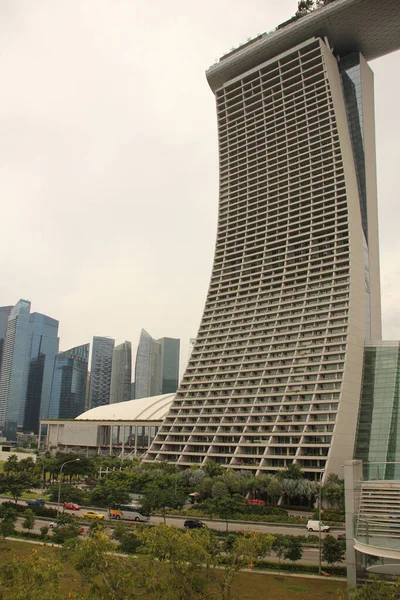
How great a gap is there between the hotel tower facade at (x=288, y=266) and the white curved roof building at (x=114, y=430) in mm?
31882

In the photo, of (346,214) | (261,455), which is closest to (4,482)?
(261,455)

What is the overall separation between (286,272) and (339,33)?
51.7 meters

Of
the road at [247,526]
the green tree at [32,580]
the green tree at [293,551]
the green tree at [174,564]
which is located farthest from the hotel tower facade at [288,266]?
the green tree at [32,580]

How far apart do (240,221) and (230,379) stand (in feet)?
122

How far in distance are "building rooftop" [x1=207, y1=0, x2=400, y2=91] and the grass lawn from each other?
102 metres

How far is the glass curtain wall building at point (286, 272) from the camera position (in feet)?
293

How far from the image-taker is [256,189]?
385 ft

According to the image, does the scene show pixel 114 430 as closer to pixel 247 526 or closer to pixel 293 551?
pixel 247 526

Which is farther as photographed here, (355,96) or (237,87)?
(237,87)

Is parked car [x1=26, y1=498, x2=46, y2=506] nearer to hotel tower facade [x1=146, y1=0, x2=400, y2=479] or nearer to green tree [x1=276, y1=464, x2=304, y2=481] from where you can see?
hotel tower facade [x1=146, y1=0, x2=400, y2=479]

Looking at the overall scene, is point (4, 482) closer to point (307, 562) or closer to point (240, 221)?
point (307, 562)

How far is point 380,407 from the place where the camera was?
8481 cm

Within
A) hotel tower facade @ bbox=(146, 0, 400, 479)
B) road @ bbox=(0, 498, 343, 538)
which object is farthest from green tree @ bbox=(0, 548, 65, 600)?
hotel tower facade @ bbox=(146, 0, 400, 479)

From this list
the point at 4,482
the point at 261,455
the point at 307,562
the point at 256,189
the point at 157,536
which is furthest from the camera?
the point at 256,189
